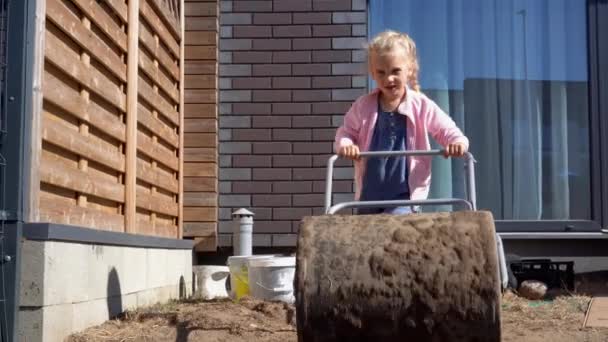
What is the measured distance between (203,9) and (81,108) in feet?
10.3

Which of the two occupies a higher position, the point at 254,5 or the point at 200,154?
the point at 254,5

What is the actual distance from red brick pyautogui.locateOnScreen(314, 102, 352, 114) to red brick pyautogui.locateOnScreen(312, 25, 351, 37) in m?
0.60

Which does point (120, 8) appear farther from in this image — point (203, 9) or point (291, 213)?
point (291, 213)

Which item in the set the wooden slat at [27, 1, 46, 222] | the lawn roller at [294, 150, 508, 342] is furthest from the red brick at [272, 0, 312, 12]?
A: the lawn roller at [294, 150, 508, 342]

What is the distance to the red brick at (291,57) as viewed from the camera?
827cm

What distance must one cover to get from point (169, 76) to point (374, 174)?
3.45 meters

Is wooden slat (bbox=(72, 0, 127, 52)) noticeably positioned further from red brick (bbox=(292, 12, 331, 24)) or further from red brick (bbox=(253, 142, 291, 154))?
red brick (bbox=(292, 12, 331, 24))

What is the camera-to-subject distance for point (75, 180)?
16.9ft

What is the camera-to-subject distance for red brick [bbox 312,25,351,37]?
27.1ft

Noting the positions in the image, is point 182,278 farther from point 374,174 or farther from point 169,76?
point 374,174

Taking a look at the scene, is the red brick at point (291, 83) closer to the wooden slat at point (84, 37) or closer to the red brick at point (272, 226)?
the red brick at point (272, 226)

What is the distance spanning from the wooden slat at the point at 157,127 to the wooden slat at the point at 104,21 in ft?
1.79

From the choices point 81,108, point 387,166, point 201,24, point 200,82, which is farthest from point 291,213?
point 387,166

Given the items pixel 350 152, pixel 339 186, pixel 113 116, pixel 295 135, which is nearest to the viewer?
pixel 350 152
